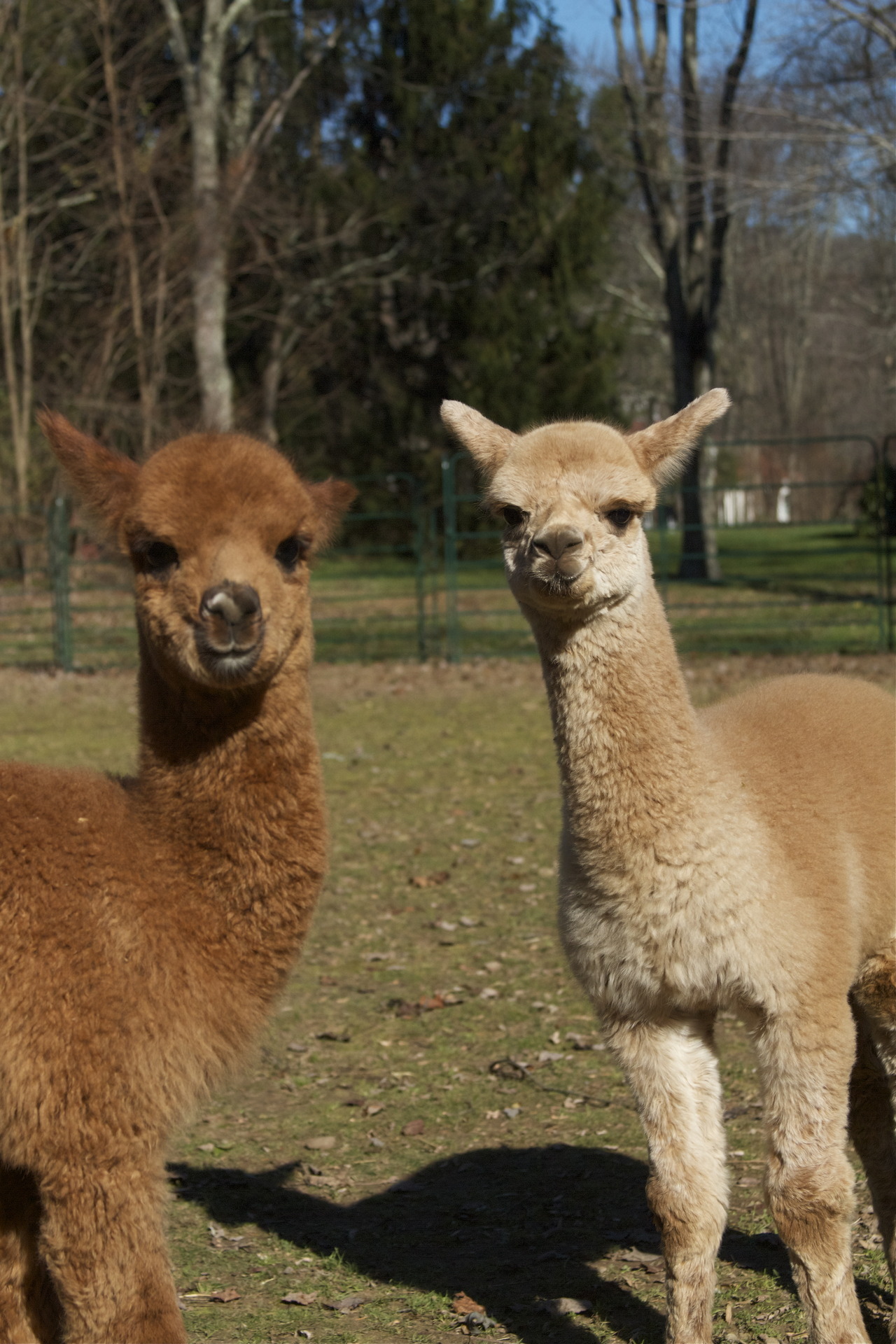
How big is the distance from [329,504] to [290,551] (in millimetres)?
318

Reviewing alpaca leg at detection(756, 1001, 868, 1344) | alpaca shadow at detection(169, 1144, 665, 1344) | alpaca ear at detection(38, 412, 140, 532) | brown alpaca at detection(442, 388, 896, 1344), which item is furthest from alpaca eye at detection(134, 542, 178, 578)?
alpaca shadow at detection(169, 1144, 665, 1344)

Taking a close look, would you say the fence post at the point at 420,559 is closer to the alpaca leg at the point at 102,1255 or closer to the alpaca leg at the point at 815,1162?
the alpaca leg at the point at 815,1162

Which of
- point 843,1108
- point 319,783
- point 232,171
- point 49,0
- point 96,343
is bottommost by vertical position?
point 843,1108

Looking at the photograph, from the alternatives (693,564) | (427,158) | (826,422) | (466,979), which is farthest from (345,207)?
(826,422)

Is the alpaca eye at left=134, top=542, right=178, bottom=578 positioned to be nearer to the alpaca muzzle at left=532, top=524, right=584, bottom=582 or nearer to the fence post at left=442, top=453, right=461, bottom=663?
the alpaca muzzle at left=532, top=524, right=584, bottom=582

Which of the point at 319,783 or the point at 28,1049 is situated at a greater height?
the point at 319,783

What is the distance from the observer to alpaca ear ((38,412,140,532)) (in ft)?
10.2

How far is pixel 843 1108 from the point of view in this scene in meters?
3.05

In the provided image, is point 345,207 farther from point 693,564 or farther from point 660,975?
point 660,975

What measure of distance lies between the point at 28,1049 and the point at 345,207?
2724 centimetres

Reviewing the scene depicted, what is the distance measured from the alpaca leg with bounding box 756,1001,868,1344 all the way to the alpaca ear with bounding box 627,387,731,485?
1417 mm

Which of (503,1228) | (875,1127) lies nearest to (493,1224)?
(503,1228)

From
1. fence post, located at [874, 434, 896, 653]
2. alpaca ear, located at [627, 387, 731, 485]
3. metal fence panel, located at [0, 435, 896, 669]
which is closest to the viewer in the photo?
alpaca ear, located at [627, 387, 731, 485]

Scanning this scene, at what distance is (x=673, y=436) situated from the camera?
11.2 feet
